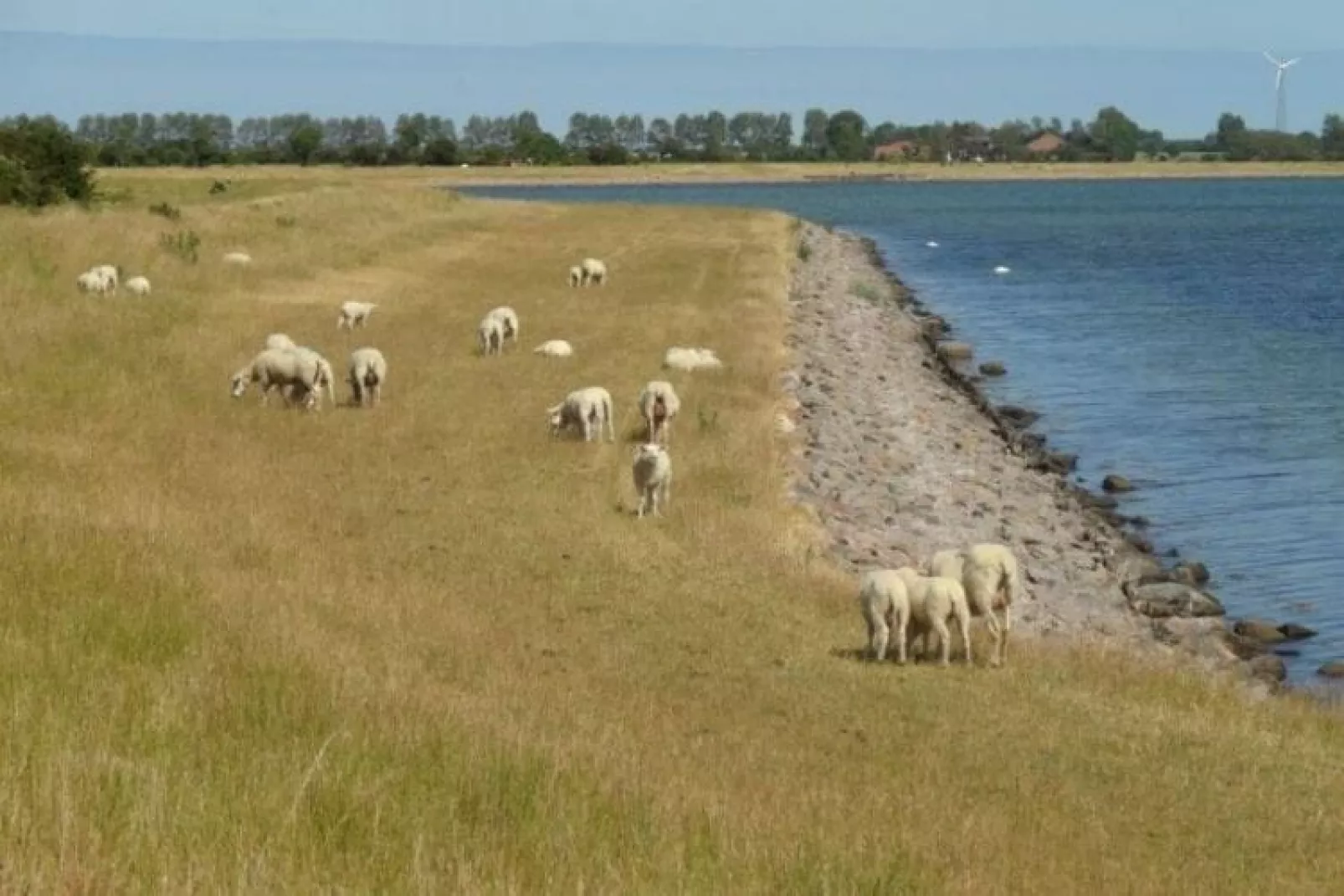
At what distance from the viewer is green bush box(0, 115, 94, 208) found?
65.8 metres

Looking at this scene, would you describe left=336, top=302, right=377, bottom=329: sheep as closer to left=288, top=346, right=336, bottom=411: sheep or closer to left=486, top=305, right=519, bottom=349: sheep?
left=486, top=305, right=519, bottom=349: sheep

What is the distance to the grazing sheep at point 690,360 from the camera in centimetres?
3603

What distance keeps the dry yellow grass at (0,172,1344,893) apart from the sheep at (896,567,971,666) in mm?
693

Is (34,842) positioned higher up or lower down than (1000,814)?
higher up

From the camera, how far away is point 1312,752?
1522cm

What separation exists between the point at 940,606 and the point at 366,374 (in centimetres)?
1406

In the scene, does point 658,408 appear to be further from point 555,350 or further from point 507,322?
point 507,322

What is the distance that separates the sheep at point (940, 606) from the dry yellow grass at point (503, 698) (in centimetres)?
69

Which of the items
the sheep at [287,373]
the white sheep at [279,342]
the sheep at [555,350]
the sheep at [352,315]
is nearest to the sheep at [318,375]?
the sheep at [287,373]

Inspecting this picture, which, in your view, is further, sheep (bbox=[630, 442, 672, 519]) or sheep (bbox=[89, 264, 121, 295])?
sheep (bbox=[89, 264, 121, 295])

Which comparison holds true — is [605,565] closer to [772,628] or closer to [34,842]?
[772,628]

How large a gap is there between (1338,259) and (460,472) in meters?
79.4

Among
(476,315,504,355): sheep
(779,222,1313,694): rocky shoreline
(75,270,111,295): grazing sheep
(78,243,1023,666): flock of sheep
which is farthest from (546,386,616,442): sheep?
(75,270,111,295): grazing sheep

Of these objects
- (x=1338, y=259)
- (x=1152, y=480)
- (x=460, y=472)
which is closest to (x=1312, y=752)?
(x=460, y=472)
